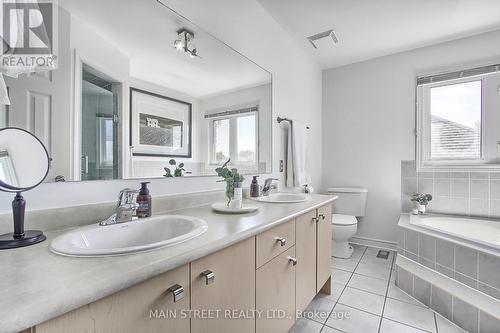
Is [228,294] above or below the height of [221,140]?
below

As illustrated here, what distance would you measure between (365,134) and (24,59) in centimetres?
311

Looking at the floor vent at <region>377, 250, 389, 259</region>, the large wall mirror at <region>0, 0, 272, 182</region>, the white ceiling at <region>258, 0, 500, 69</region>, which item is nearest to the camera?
the large wall mirror at <region>0, 0, 272, 182</region>

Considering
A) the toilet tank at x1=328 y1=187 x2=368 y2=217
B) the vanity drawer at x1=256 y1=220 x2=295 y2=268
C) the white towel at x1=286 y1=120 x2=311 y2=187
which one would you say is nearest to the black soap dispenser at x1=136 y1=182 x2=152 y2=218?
the vanity drawer at x1=256 y1=220 x2=295 y2=268

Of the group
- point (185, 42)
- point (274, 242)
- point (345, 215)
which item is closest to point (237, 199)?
point (274, 242)

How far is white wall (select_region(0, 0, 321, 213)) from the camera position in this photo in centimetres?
88

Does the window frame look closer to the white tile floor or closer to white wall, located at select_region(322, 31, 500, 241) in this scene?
the white tile floor

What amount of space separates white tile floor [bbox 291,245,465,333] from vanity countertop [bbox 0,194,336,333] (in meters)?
1.24

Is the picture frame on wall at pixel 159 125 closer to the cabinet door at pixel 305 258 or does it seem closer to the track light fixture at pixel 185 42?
the track light fixture at pixel 185 42

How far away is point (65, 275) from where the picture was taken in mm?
493

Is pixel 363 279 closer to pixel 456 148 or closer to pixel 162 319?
pixel 456 148

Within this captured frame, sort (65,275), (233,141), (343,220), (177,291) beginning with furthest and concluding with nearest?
(343,220) < (233,141) < (177,291) < (65,275)

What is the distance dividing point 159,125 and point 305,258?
113 centimetres

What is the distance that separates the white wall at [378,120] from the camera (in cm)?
261

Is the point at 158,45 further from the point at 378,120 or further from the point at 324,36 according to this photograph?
the point at 378,120
